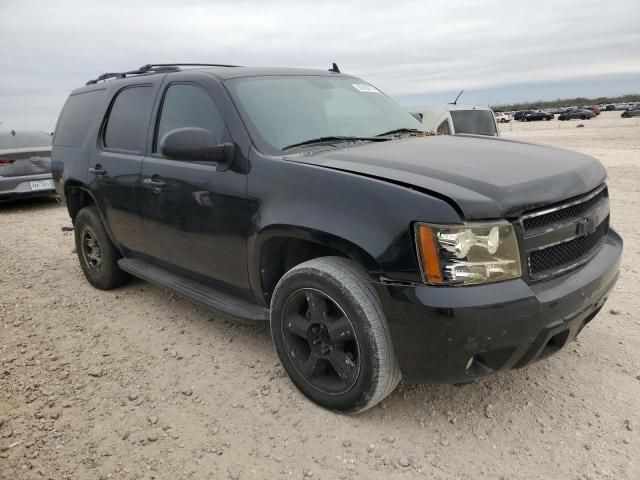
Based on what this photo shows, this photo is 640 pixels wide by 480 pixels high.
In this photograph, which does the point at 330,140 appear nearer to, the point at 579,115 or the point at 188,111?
the point at 188,111

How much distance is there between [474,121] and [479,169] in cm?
771

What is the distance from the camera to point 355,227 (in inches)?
95.7

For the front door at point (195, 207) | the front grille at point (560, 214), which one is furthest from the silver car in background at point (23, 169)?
the front grille at point (560, 214)

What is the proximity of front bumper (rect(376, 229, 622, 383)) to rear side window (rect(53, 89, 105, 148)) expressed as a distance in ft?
11.6

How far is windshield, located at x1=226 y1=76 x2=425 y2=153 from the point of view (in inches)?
124

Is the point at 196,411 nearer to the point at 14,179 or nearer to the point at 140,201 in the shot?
the point at 140,201

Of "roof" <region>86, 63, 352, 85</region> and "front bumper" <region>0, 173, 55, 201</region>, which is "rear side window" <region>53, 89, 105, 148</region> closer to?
"roof" <region>86, 63, 352, 85</region>

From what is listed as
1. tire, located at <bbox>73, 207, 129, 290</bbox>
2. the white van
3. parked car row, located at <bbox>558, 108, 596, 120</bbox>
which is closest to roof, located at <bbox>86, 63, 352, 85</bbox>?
tire, located at <bbox>73, 207, 129, 290</bbox>

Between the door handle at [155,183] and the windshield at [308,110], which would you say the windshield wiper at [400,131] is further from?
the door handle at [155,183]

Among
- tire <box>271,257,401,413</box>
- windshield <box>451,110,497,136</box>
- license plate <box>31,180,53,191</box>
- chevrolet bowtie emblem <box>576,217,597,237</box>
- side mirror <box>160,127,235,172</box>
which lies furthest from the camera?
windshield <box>451,110,497,136</box>

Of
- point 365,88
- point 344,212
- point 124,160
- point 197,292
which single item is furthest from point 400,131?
point 124,160

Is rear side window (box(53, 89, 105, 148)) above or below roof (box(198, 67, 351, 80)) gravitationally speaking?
below

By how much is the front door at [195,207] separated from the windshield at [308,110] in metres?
0.22

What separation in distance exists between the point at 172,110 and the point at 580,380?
3.17 meters
